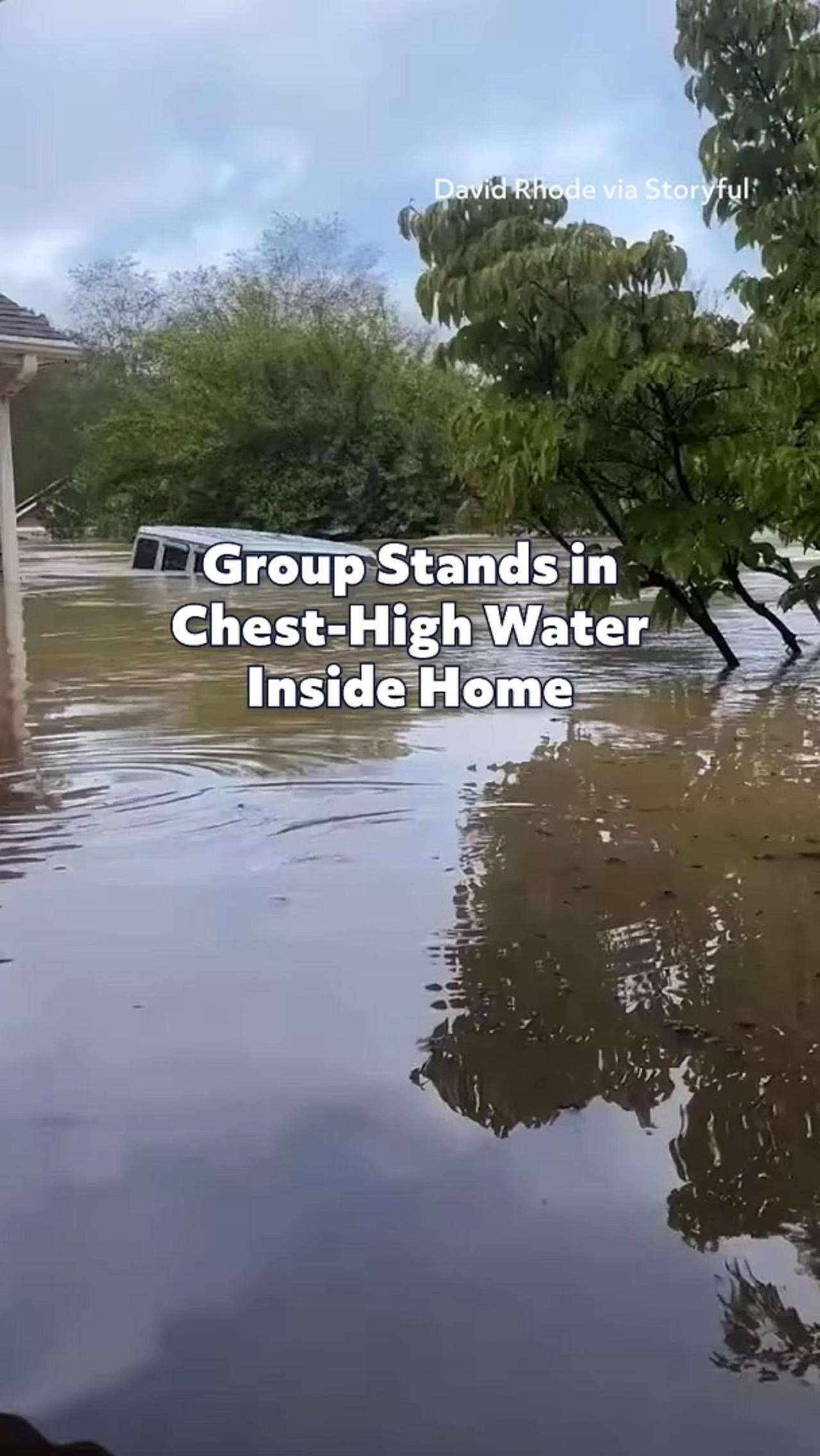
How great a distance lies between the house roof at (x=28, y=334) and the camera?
6785mm

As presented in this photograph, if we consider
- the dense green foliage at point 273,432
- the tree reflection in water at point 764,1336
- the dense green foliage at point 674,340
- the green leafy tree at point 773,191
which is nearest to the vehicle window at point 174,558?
the dense green foliage at point 273,432

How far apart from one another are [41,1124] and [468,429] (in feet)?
11.2

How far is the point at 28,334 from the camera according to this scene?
6.86 metres

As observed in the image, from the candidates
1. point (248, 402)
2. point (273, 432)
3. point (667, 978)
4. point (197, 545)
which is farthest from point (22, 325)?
point (667, 978)

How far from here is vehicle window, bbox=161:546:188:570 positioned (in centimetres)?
970

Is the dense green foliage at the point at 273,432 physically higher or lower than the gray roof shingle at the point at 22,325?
lower

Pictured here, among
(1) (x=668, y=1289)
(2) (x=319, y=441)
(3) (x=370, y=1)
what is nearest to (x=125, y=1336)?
(1) (x=668, y=1289)

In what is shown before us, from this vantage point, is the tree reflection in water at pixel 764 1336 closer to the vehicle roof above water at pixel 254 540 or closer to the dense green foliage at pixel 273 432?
the vehicle roof above water at pixel 254 540

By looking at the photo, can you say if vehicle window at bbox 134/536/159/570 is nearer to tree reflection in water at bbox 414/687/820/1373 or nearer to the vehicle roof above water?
the vehicle roof above water

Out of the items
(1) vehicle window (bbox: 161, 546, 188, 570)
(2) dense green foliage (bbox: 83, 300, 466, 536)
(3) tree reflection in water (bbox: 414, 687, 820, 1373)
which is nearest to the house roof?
(1) vehicle window (bbox: 161, 546, 188, 570)

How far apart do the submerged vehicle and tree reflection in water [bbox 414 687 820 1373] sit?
17.8 feet

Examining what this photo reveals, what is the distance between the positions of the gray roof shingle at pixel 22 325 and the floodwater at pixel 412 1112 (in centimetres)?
405

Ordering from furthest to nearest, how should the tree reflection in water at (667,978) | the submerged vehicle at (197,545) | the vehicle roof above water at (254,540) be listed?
the submerged vehicle at (197,545)
the vehicle roof above water at (254,540)
the tree reflection in water at (667,978)

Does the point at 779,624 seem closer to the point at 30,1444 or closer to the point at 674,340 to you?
the point at 674,340
